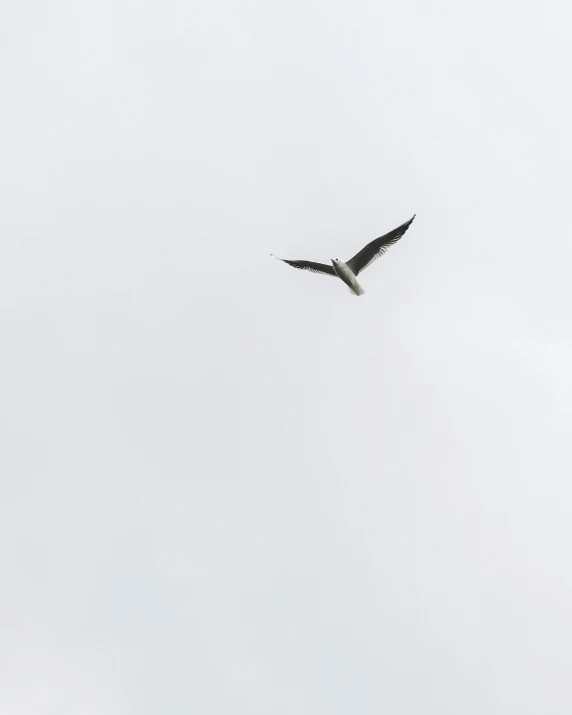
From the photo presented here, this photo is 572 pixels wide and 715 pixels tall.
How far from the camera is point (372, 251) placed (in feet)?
229

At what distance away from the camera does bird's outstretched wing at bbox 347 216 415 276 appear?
68.2 meters

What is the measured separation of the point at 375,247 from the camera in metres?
69.3

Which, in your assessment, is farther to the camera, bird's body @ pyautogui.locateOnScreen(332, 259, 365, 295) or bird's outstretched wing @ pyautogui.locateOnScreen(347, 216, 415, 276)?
bird's body @ pyautogui.locateOnScreen(332, 259, 365, 295)

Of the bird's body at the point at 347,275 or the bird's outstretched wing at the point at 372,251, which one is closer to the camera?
the bird's outstretched wing at the point at 372,251

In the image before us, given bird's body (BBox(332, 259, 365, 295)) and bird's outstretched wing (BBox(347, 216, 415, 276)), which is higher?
bird's outstretched wing (BBox(347, 216, 415, 276))

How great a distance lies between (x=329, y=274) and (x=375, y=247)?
16.6ft

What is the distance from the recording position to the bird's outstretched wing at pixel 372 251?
224 ft

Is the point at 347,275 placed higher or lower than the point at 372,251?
lower

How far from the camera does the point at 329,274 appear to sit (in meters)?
72.6

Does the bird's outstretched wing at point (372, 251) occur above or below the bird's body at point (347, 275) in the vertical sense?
above
